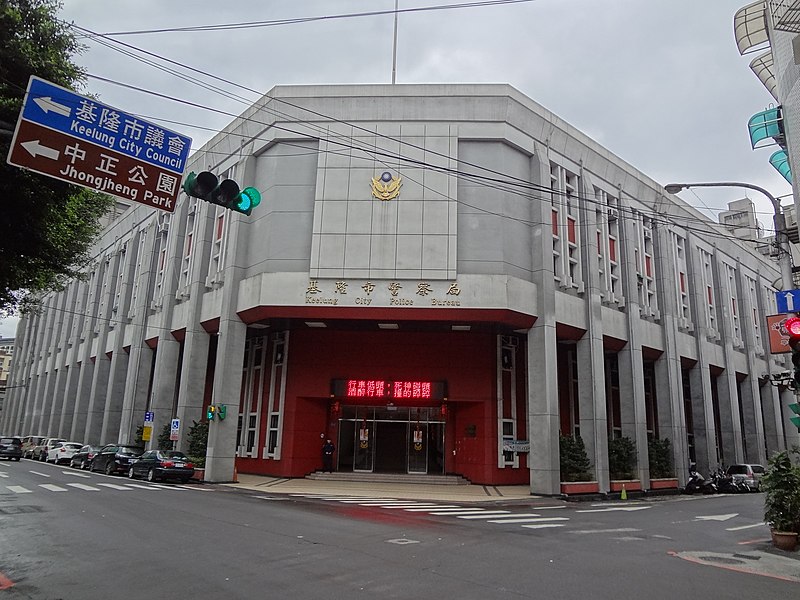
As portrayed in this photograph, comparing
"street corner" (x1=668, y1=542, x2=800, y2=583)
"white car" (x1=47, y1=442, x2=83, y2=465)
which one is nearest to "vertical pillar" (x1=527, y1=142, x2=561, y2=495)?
"street corner" (x1=668, y1=542, x2=800, y2=583)

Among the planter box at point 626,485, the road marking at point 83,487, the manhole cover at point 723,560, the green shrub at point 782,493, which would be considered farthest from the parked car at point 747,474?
the road marking at point 83,487

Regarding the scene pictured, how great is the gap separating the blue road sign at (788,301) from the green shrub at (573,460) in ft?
42.1

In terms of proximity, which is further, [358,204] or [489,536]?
[358,204]

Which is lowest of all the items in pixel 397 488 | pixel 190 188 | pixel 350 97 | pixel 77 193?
pixel 397 488

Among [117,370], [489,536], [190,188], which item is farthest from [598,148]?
[117,370]

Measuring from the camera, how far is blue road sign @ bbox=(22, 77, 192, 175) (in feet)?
27.2

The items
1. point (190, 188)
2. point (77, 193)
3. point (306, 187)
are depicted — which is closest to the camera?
point (190, 188)

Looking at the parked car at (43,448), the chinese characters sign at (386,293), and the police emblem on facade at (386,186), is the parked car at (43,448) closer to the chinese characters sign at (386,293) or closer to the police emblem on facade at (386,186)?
the chinese characters sign at (386,293)

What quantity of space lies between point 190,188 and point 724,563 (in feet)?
35.5

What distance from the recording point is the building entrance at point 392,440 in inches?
1147

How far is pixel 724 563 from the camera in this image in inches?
409

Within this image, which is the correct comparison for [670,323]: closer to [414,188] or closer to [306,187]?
[414,188]

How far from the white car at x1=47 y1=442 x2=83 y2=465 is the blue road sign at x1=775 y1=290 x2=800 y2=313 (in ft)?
121

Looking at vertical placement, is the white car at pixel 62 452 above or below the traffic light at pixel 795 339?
below
